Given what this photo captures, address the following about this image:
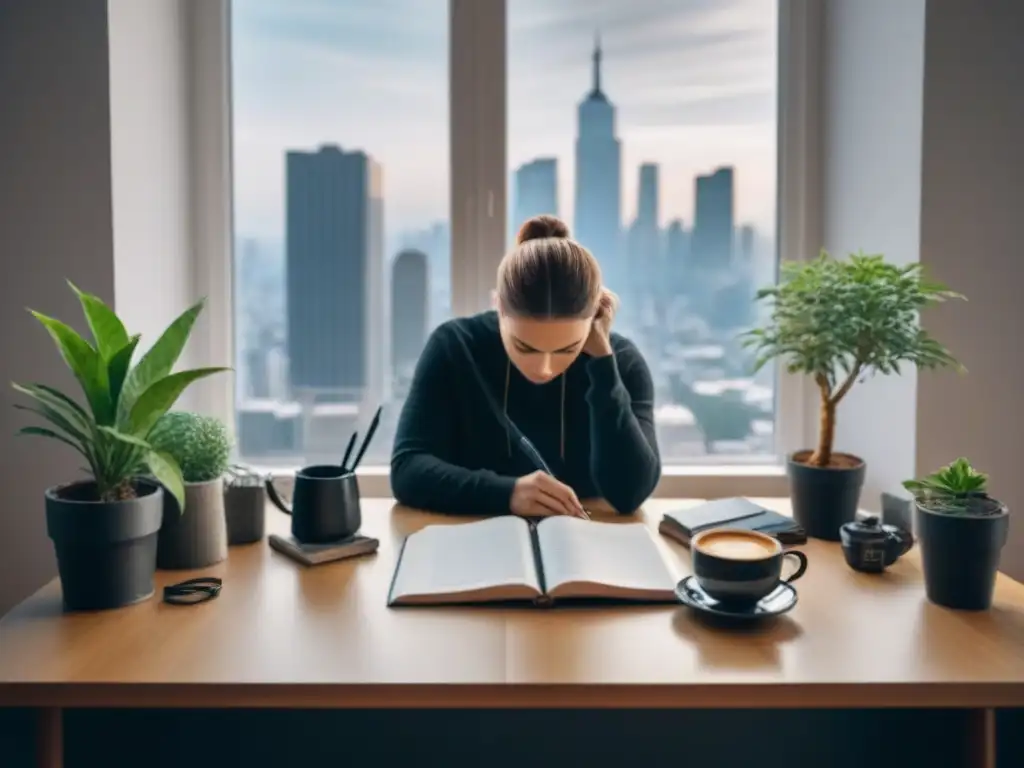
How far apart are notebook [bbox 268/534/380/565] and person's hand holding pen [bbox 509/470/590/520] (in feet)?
0.87

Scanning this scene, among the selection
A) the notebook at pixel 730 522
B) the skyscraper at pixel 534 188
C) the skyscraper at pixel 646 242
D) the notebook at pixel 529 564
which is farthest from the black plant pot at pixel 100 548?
the skyscraper at pixel 646 242

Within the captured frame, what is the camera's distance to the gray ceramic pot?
4.54ft

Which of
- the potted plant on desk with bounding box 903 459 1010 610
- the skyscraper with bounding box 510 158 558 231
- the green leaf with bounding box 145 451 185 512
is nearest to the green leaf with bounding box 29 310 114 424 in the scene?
the green leaf with bounding box 145 451 185 512

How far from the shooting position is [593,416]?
71.2 inches

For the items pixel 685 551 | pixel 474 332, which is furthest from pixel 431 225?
pixel 685 551

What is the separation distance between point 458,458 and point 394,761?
0.75m

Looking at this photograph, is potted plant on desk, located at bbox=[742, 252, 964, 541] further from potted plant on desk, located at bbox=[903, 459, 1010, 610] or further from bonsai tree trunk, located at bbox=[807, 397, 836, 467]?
potted plant on desk, located at bbox=[903, 459, 1010, 610]

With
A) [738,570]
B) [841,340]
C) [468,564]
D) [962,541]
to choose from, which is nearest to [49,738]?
[468,564]

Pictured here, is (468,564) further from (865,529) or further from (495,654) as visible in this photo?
(865,529)

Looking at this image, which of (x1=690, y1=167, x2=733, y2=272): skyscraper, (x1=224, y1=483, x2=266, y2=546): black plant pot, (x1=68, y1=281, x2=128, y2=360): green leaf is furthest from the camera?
(x1=690, y1=167, x2=733, y2=272): skyscraper

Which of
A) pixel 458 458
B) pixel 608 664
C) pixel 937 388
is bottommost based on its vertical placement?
pixel 608 664

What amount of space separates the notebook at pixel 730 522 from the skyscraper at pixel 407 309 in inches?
38.5

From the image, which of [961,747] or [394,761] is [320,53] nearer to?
[394,761]

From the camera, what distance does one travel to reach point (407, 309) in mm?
2395
